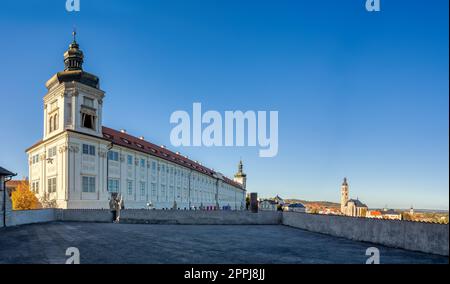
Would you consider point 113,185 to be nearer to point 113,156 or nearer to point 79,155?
point 113,156

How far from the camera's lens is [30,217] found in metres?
24.8

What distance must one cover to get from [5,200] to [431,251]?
81.0 ft

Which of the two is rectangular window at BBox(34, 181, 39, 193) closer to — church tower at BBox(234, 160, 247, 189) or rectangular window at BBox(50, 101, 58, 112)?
rectangular window at BBox(50, 101, 58, 112)

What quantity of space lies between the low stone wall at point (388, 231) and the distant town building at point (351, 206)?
145328mm

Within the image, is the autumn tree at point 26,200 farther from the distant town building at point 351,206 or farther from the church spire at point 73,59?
the distant town building at point 351,206

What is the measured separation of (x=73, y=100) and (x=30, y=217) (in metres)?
17.0

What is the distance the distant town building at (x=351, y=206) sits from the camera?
15800 centimetres

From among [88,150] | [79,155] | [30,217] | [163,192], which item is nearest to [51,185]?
[79,155]

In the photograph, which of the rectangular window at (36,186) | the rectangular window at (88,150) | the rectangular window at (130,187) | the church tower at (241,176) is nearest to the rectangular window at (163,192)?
the rectangular window at (130,187)

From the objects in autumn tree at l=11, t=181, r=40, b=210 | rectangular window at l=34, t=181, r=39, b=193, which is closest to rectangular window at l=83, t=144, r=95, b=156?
autumn tree at l=11, t=181, r=40, b=210

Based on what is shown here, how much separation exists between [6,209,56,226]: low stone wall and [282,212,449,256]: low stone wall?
20117mm
